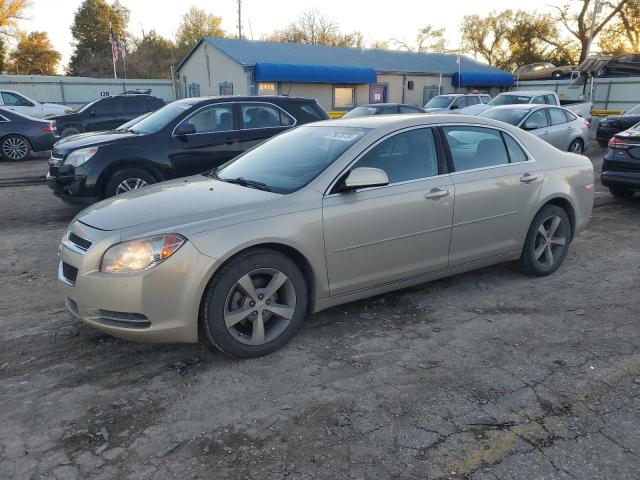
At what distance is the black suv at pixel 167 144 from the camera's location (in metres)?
7.00

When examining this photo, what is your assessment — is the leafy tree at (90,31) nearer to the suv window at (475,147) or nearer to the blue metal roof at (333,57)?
the blue metal roof at (333,57)

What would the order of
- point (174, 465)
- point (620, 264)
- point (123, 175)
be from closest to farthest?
point (174, 465) < point (620, 264) < point (123, 175)

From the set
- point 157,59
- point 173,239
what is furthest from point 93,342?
point 157,59

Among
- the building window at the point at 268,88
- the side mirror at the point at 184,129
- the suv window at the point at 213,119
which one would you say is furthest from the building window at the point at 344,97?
the side mirror at the point at 184,129

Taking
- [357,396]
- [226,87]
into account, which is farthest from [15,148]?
[226,87]

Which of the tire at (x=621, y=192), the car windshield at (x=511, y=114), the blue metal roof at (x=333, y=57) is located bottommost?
the tire at (x=621, y=192)

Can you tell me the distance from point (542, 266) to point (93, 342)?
13.3 ft

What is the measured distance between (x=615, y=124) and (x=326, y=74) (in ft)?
50.9

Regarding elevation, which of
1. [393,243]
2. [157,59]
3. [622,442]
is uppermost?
[157,59]

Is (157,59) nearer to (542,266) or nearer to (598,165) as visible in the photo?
(598,165)

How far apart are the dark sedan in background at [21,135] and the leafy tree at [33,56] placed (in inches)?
1851

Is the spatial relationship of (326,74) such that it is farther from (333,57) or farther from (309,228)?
(309,228)

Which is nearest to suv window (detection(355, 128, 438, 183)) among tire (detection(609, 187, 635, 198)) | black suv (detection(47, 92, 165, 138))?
tire (detection(609, 187, 635, 198))

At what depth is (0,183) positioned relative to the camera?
409 inches
